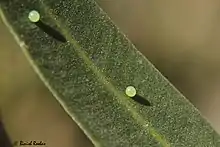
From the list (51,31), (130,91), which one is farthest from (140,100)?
(51,31)

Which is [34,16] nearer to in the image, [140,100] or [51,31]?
[51,31]

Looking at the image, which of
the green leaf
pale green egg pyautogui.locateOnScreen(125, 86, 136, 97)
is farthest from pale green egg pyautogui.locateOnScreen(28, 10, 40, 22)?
pale green egg pyautogui.locateOnScreen(125, 86, 136, 97)

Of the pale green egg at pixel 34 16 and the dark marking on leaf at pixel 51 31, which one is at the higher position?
the pale green egg at pixel 34 16

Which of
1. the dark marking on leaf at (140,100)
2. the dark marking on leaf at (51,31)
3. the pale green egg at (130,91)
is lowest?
the dark marking on leaf at (140,100)

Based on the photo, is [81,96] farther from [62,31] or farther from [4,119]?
[4,119]

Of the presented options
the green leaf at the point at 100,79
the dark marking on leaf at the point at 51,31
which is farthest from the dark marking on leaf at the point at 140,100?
the dark marking on leaf at the point at 51,31

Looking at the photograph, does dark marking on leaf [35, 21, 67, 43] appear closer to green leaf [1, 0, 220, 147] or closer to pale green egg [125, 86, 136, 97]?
green leaf [1, 0, 220, 147]

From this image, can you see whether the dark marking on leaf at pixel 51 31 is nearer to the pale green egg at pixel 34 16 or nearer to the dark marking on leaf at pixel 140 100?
the pale green egg at pixel 34 16

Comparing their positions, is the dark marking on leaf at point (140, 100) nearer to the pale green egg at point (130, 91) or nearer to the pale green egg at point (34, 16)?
the pale green egg at point (130, 91)
